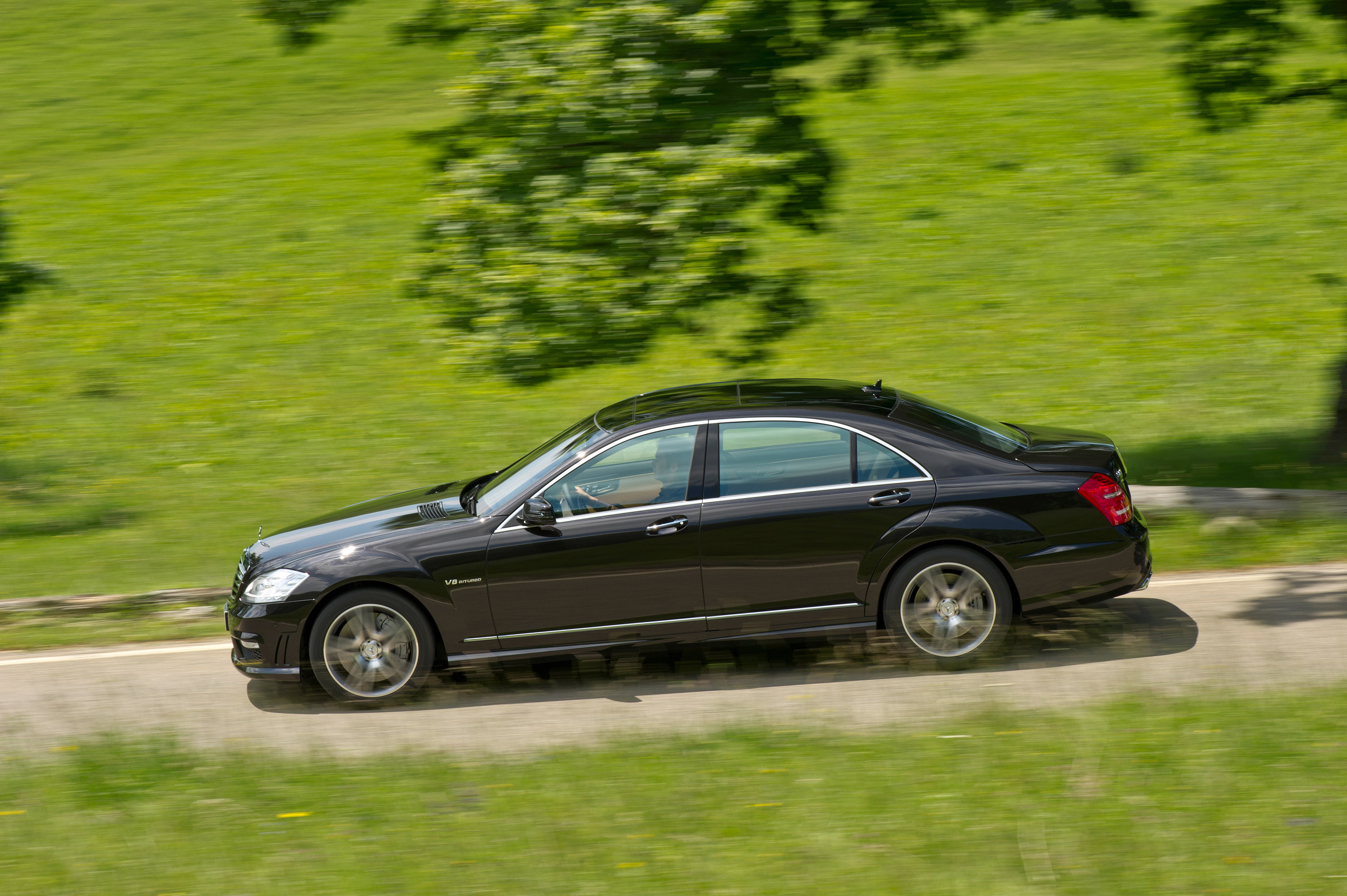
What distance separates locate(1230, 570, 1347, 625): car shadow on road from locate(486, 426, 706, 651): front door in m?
3.31

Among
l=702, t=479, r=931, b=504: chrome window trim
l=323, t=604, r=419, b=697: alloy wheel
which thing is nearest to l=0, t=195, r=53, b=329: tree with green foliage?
l=323, t=604, r=419, b=697: alloy wheel

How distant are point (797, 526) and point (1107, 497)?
1.68m

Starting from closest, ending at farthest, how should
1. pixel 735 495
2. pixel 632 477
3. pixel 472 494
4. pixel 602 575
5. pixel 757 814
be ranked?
pixel 757 814 < pixel 602 575 < pixel 735 495 < pixel 632 477 < pixel 472 494

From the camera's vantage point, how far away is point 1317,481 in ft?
34.9

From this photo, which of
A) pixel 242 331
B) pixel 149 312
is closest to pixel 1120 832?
pixel 242 331

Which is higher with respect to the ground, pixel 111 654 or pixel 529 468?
pixel 529 468

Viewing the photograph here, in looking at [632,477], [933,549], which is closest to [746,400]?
[632,477]

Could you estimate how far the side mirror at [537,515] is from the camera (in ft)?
22.4

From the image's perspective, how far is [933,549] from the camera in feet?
22.6

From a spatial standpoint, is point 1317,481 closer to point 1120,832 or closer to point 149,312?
point 1120,832

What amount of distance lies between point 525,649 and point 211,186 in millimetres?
19350

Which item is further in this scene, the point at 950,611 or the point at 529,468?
the point at 529,468

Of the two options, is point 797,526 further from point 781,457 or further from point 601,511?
point 601,511

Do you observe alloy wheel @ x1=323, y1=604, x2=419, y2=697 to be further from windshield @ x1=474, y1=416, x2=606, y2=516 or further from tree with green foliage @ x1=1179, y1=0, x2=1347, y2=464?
tree with green foliage @ x1=1179, y1=0, x2=1347, y2=464
